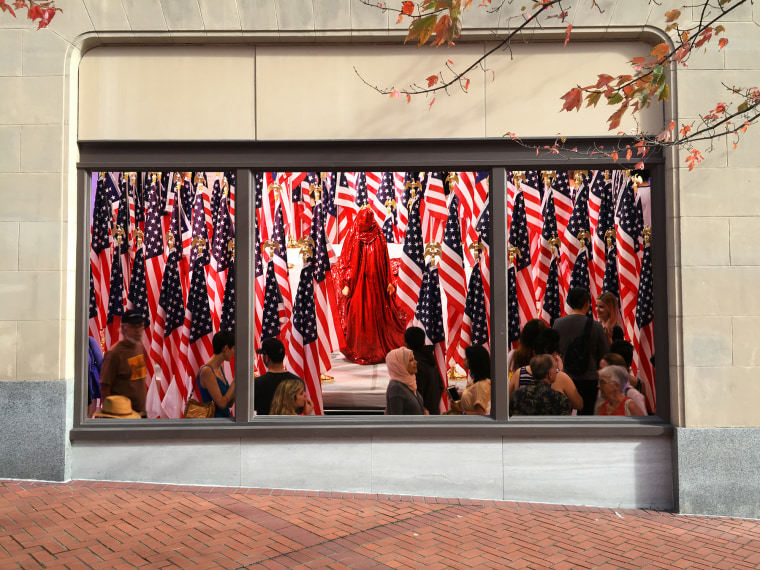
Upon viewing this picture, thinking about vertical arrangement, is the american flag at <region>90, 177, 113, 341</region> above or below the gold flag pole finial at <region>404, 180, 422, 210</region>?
below

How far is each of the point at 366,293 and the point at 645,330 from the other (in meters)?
3.88

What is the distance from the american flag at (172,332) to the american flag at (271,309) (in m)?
1.03

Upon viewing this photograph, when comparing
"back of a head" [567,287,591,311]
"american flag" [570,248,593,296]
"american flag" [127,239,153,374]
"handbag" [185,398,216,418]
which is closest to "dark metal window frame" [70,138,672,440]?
"handbag" [185,398,216,418]

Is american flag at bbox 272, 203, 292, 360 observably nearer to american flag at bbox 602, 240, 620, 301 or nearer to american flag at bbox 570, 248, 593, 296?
american flag at bbox 570, 248, 593, 296

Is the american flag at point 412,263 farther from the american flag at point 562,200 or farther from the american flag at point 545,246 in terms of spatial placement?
the american flag at point 562,200

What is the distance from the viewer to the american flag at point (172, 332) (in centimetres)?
745

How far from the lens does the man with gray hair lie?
6.67 meters

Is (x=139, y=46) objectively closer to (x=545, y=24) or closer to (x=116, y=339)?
(x=116, y=339)

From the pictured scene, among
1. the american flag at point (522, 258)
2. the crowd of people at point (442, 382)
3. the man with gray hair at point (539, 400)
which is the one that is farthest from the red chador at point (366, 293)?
the man with gray hair at point (539, 400)

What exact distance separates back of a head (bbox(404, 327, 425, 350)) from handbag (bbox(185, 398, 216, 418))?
87.6 inches

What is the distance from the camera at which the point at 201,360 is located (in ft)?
24.7

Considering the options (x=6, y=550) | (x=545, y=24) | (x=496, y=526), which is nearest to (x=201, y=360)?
(x=6, y=550)

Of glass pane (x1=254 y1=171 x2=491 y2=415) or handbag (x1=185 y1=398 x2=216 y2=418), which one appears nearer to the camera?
handbag (x1=185 y1=398 x2=216 y2=418)

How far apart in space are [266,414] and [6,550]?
8.64 feet
